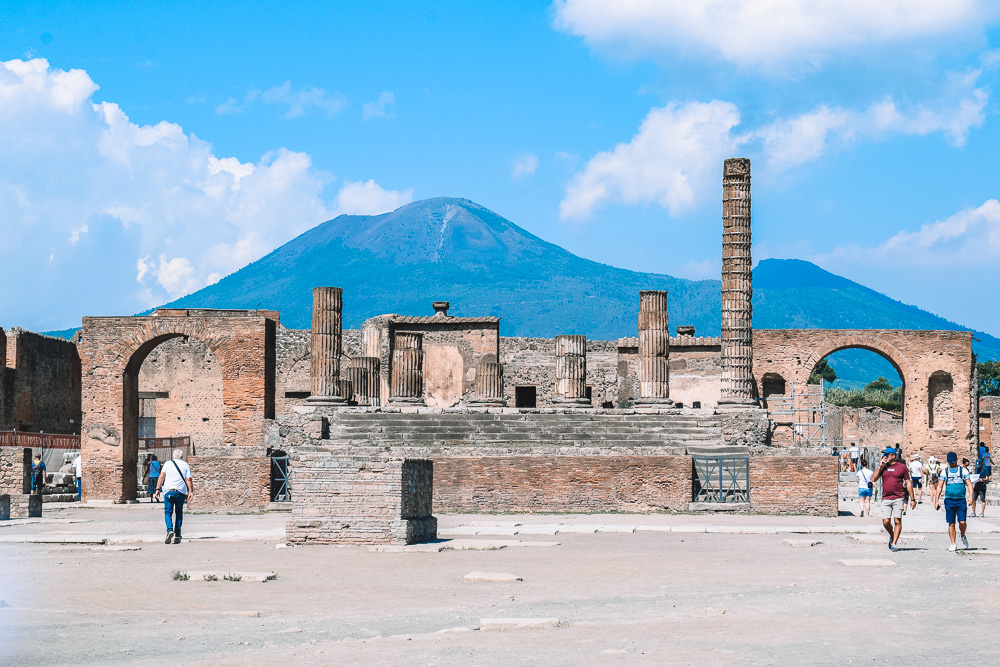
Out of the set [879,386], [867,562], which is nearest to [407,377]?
[867,562]

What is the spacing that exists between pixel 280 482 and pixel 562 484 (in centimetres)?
535

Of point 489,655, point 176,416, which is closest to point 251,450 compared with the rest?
point 489,655

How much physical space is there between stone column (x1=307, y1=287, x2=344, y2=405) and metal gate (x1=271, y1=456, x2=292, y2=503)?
700 centimetres

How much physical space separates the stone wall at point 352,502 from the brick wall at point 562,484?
656 centimetres

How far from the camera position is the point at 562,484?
72.3 ft

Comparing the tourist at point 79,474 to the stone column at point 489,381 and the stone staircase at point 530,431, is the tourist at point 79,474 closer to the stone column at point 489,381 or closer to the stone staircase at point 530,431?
the stone staircase at point 530,431

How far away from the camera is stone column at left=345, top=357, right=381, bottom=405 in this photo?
32969 millimetres

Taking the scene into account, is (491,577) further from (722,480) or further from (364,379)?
(364,379)

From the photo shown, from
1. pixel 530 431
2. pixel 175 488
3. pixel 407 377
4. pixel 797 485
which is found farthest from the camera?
pixel 407 377

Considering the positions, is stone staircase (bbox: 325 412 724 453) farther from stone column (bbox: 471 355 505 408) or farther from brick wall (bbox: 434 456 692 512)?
stone column (bbox: 471 355 505 408)

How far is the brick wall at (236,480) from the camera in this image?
74.8 ft

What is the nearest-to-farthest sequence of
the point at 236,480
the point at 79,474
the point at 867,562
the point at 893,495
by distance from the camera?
the point at 867,562 → the point at 893,495 → the point at 236,480 → the point at 79,474

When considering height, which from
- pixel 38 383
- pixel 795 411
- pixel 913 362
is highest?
pixel 913 362

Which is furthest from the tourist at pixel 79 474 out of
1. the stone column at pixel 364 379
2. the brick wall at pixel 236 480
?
the brick wall at pixel 236 480
